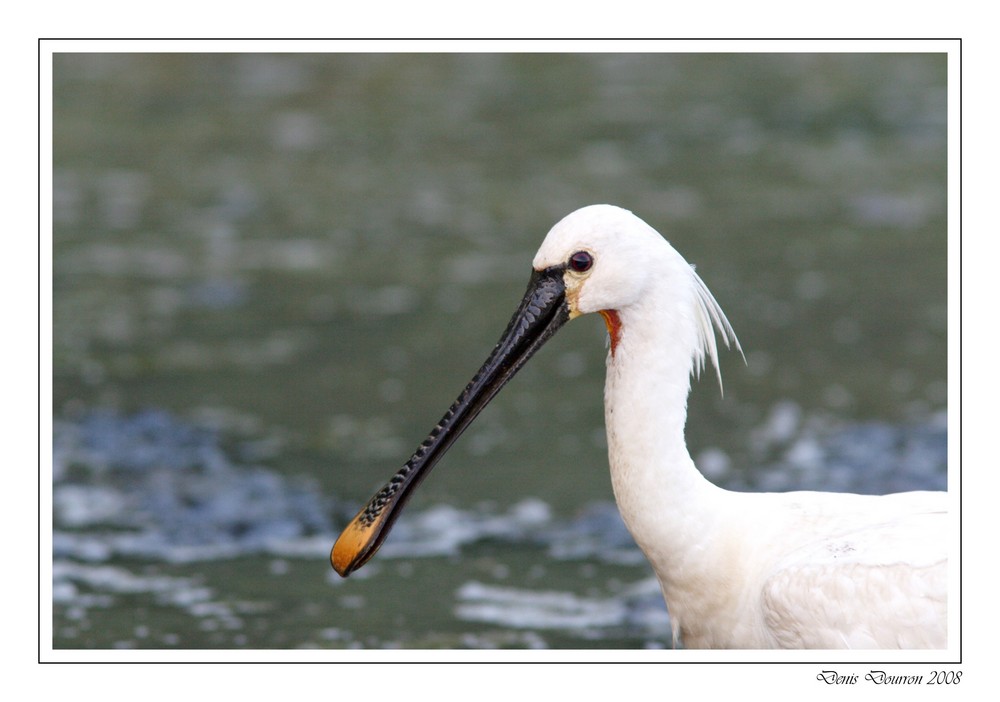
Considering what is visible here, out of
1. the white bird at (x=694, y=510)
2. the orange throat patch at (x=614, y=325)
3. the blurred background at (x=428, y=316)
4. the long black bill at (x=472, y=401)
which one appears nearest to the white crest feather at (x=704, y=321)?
the white bird at (x=694, y=510)

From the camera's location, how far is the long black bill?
203 inches

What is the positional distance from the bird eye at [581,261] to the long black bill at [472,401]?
5cm

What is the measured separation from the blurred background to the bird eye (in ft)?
7.24

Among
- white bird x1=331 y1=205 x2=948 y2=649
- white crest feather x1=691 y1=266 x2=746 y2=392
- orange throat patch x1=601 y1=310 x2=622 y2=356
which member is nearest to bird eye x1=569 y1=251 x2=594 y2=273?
white bird x1=331 y1=205 x2=948 y2=649

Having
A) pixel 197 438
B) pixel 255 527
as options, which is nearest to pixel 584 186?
pixel 197 438

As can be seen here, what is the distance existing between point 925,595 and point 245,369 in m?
6.36

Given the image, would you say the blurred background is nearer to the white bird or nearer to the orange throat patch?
the white bird

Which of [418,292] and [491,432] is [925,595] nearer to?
[491,432]

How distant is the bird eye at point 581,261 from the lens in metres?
5.02

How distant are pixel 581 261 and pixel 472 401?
0.71 metres

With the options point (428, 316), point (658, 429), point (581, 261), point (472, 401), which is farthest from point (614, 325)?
point (428, 316)

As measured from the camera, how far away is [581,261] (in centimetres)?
503

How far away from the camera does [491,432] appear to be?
934 centimetres

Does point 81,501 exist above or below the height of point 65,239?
below
